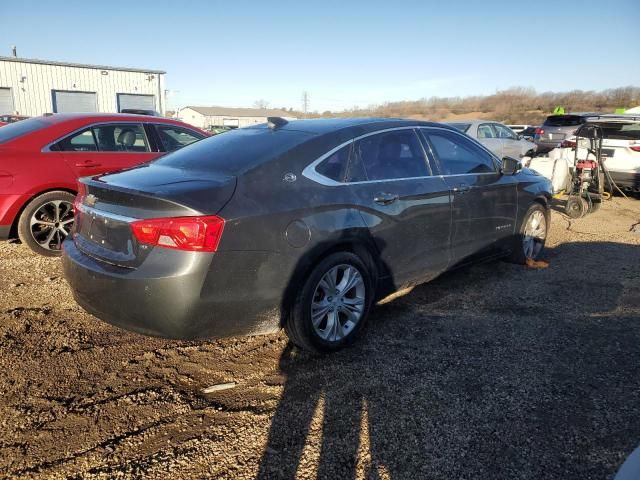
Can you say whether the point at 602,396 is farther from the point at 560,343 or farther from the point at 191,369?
the point at 191,369

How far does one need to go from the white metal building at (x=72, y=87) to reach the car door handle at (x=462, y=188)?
32742 millimetres

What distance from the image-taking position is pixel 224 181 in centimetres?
290

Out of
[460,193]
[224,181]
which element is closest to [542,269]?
[460,193]

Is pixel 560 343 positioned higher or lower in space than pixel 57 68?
lower

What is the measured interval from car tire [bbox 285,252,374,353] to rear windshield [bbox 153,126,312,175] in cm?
80

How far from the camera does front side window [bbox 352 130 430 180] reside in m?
3.59

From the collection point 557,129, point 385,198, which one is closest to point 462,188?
point 385,198

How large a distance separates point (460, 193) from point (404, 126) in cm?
76

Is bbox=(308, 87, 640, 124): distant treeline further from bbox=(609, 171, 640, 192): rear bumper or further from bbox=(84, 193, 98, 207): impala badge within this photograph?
bbox=(84, 193, 98, 207): impala badge

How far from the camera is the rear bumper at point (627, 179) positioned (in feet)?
30.7

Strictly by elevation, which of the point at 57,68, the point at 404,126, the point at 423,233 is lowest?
the point at 423,233

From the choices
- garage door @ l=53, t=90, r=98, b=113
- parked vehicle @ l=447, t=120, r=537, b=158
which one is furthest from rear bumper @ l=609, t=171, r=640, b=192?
garage door @ l=53, t=90, r=98, b=113

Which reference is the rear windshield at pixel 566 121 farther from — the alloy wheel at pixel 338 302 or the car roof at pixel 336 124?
the alloy wheel at pixel 338 302

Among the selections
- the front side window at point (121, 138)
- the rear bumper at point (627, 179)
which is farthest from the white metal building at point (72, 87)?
the rear bumper at point (627, 179)
